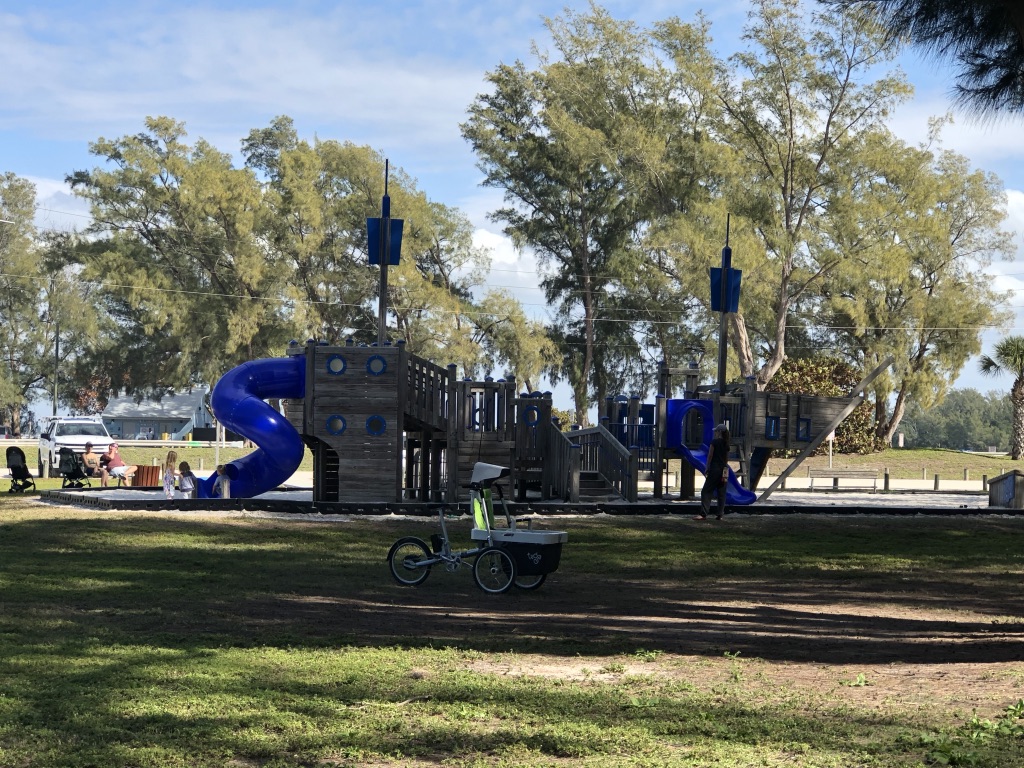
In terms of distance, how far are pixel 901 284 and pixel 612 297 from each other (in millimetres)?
14449

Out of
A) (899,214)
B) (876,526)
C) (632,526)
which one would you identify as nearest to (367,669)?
(632,526)

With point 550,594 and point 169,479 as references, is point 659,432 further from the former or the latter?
point 550,594

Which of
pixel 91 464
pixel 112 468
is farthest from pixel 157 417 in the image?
pixel 112 468

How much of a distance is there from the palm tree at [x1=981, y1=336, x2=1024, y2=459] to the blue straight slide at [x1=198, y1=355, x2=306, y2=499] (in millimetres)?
40831

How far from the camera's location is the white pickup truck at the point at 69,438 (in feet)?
131

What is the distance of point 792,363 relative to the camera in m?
59.5

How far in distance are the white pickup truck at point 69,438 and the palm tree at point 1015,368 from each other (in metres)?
37.6

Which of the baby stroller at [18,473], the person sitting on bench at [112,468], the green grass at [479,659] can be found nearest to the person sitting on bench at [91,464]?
the person sitting on bench at [112,468]

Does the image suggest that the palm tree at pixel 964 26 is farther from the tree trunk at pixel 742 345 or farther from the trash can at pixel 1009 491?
the tree trunk at pixel 742 345

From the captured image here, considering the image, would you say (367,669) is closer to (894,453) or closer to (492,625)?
(492,625)

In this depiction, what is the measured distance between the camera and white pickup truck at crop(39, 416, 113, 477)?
131 ft

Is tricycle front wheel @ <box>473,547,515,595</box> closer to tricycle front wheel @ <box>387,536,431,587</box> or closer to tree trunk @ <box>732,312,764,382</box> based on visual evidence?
tricycle front wheel @ <box>387,536,431,587</box>

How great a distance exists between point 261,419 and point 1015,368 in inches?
1674

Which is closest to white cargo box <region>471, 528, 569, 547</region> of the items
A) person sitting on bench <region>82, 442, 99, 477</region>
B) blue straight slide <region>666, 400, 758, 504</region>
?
blue straight slide <region>666, 400, 758, 504</region>
